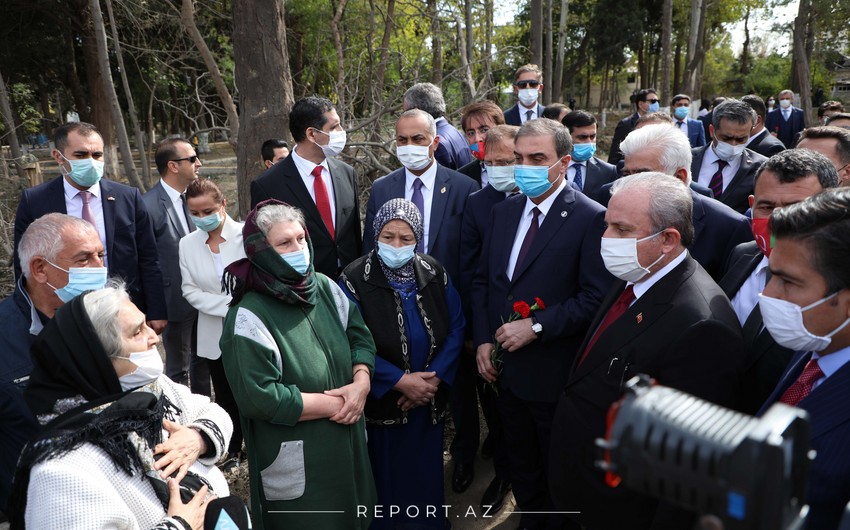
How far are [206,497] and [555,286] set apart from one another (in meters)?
2.00

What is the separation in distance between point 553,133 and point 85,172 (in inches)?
123

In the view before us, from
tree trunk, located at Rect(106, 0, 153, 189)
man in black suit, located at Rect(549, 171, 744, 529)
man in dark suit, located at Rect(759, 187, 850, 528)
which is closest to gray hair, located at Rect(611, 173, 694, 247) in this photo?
man in black suit, located at Rect(549, 171, 744, 529)

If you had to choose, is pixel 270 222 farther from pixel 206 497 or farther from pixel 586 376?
pixel 586 376

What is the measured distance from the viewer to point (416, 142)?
429cm

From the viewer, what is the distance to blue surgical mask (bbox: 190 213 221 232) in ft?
13.5

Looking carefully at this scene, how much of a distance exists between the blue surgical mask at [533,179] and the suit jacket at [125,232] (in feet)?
8.98

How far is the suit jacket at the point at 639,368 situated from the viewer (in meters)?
2.22

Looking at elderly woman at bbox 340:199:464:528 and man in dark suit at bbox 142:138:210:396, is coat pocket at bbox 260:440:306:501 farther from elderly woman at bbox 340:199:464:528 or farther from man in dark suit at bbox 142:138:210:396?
man in dark suit at bbox 142:138:210:396

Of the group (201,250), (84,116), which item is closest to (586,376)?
(201,250)

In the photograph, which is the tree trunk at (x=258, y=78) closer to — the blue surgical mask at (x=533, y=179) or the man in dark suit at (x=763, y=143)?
the blue surgical mask at (x=533, y=179)

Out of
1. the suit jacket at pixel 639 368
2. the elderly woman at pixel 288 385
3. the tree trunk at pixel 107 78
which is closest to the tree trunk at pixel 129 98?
the tree trunk at pixel 107 78

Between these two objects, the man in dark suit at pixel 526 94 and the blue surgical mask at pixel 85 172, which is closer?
the blue surgical mask at pixel 85 172

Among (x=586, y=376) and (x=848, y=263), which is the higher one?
(x=848, y=263)

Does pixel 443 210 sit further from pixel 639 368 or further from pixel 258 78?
pixel 258 78
